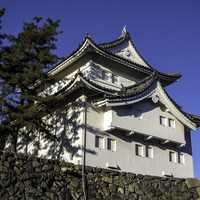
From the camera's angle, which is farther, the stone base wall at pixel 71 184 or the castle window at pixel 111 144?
the castle window at pixel 111 144

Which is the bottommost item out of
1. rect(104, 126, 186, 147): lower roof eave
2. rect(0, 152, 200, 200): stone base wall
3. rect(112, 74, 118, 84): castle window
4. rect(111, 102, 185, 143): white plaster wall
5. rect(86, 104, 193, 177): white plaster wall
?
rect(0, 152, 200, 200): stone base wall

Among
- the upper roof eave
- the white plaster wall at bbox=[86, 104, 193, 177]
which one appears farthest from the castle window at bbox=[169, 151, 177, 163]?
the upper roof eave

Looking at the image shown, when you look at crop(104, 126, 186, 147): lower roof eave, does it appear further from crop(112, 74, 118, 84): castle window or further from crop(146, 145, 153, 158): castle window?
crop(112, 74, 118, 84): castle window

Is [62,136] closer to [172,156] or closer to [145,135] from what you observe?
[145,135]

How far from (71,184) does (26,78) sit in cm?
761

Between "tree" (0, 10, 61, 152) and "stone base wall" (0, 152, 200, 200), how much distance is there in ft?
18.7

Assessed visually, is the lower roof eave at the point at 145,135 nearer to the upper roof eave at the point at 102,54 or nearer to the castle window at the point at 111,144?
the castle window at the point at 111,144

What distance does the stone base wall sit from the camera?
1302cm

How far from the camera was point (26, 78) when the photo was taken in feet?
66.7

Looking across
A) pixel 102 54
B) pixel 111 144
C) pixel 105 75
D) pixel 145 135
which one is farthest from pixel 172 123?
pixel 102 54

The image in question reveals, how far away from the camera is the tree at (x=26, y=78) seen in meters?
19.9

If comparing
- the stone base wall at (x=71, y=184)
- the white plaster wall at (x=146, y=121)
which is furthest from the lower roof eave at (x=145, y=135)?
the stone base wall at (x=71, y=184)

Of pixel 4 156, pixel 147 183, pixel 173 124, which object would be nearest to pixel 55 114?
pixel 173 124

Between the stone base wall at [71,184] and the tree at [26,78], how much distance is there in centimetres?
571
